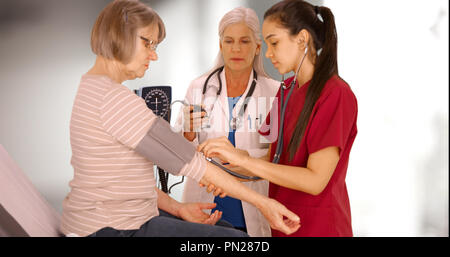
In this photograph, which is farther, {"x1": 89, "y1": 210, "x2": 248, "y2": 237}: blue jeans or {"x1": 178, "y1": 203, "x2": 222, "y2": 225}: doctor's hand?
{"x1": 178, "y1": 203, "x2": 222, "y2": 225}: doctor's hand

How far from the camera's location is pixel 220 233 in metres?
1.15

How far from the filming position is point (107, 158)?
109 centimetres

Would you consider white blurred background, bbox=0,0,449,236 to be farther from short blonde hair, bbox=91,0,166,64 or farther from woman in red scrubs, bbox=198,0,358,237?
short blonde hair, bbox=91,0,166,64

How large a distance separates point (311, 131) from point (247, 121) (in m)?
0.55

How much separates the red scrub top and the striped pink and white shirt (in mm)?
365

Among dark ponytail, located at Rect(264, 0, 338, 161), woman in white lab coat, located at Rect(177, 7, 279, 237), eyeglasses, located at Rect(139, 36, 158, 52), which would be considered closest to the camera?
eyeglasses, located at Rect(139, 36, 158, 52)

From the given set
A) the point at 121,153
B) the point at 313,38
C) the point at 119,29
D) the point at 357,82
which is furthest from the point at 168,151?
the point at 357,82

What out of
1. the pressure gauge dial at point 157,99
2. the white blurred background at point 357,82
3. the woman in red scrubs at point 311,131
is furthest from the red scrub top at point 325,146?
the white blurred background at point 357,82

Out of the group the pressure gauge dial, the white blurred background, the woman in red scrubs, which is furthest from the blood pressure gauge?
the white blurred background

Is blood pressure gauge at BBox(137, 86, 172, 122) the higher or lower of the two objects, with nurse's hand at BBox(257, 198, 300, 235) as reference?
higher

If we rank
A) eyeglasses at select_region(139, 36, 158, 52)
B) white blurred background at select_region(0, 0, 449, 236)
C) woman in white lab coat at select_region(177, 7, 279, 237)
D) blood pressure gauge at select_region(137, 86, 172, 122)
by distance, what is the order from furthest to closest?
white blurred background at select_region(0, 0, 449, 236)
woman in white lab coat at select_region(177, 7, 279, 237)
blood pressure gauge at select_region(137, 86, 172, 122)
eyeglasses at select_region(139, 36, 158, 52)

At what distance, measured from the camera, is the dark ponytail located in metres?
1.31
